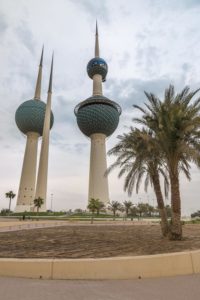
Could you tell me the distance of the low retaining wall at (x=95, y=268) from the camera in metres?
6.04

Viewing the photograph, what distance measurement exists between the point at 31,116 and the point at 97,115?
24.3 metres

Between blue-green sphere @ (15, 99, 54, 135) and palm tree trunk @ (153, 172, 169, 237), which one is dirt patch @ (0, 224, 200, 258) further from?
blue-green sphere @ (15, 99, 54, 135)

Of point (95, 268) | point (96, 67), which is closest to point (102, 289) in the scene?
point (95, 268)

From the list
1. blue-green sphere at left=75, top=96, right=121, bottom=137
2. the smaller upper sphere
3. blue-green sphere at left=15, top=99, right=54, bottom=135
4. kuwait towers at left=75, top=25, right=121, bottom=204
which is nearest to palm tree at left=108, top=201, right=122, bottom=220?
kuwait towers at left=75, top=25, right=121, bottom=204

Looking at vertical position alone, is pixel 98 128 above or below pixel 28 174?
above

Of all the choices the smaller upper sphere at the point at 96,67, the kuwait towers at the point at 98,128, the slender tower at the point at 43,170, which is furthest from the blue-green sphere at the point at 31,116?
the smaller upper sphere at the point at 96,67

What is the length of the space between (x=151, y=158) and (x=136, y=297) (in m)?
12.1

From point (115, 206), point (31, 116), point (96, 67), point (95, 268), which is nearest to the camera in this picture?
point (95, 268)

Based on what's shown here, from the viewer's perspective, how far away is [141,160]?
16.7 metres

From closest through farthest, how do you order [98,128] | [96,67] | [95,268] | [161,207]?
1. [95,268]
2. [161,207]
3. [98,128]
4. [96,67]

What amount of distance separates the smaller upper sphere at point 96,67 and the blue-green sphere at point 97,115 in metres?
13.8

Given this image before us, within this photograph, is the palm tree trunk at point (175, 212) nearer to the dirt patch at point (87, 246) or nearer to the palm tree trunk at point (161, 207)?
the dirt patch at point (87, 246)

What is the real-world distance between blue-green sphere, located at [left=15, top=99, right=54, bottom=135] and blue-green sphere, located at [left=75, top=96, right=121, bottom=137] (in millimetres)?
14375

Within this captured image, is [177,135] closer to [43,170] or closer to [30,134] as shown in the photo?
[43,170]
